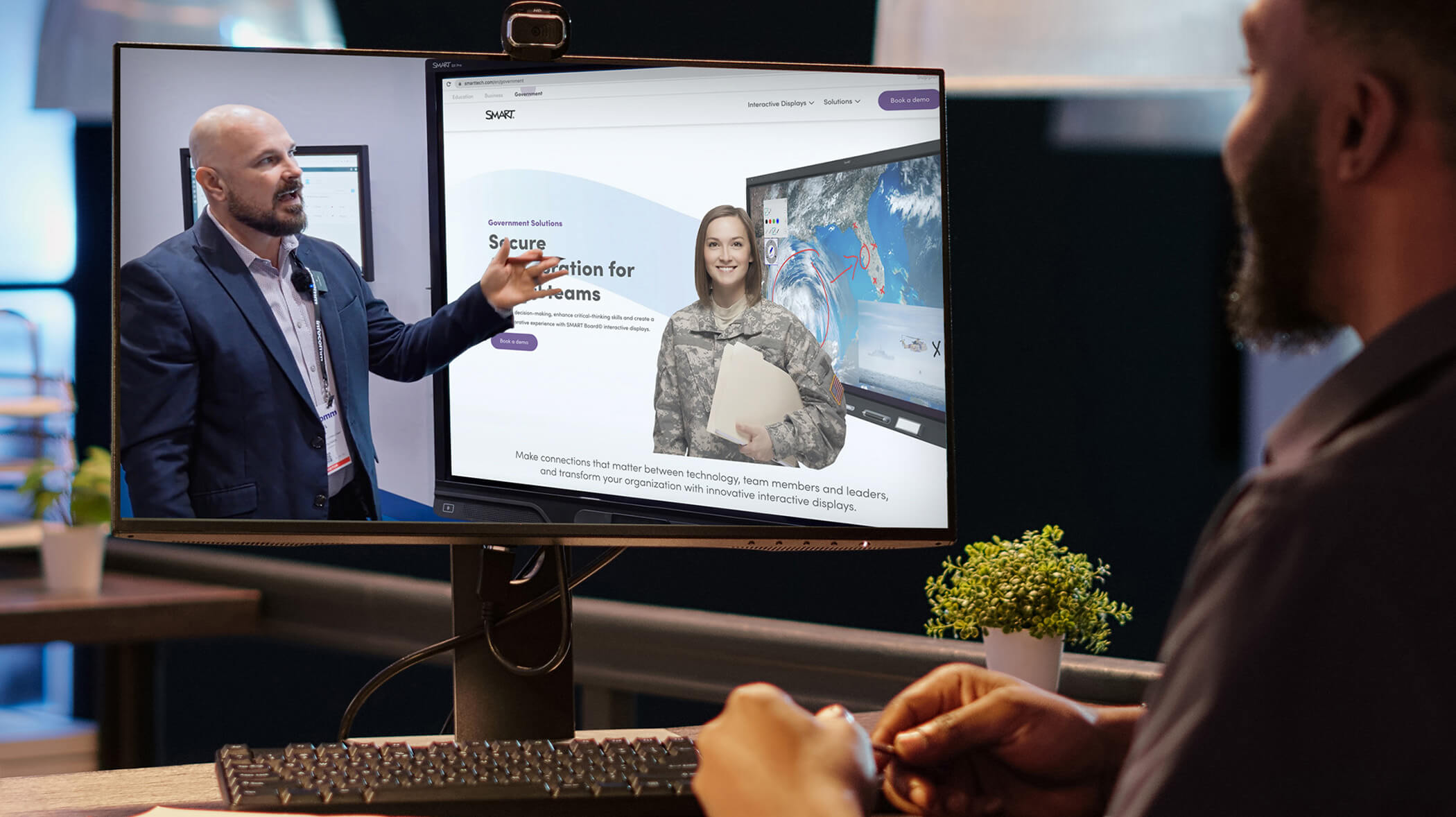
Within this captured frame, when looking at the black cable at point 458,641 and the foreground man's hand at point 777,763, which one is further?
the black cable at point 458,641

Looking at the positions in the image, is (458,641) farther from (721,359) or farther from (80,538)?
(80,538)

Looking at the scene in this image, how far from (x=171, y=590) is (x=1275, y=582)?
105 inches

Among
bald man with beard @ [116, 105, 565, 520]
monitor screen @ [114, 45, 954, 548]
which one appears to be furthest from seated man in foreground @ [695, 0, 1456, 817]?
bald man with beard @ [116, 105, 565, 520]

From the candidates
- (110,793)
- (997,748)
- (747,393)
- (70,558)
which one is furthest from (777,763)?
(70,558)

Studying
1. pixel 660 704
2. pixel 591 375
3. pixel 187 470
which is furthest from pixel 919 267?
pixel 660 704

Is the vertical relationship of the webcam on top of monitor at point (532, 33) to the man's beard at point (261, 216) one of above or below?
above

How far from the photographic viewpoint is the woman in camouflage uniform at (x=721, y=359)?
1.16 m

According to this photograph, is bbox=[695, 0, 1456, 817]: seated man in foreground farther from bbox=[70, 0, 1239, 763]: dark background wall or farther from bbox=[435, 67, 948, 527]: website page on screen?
bbox=[70, 0, 1239, 763]: dark background wall

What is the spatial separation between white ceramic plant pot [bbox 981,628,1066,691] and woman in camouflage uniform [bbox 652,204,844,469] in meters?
0.30

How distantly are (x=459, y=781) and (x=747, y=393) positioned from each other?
44cm

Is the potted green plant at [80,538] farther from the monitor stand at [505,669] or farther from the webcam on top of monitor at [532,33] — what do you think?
A: the webcam on top of monitor at [532,33]

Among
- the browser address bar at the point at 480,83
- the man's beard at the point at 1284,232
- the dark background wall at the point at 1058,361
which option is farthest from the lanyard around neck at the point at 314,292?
the dark background wall at the point at 1058,361

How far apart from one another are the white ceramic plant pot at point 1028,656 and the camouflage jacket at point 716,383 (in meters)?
0.31

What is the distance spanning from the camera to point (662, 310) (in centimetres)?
117
